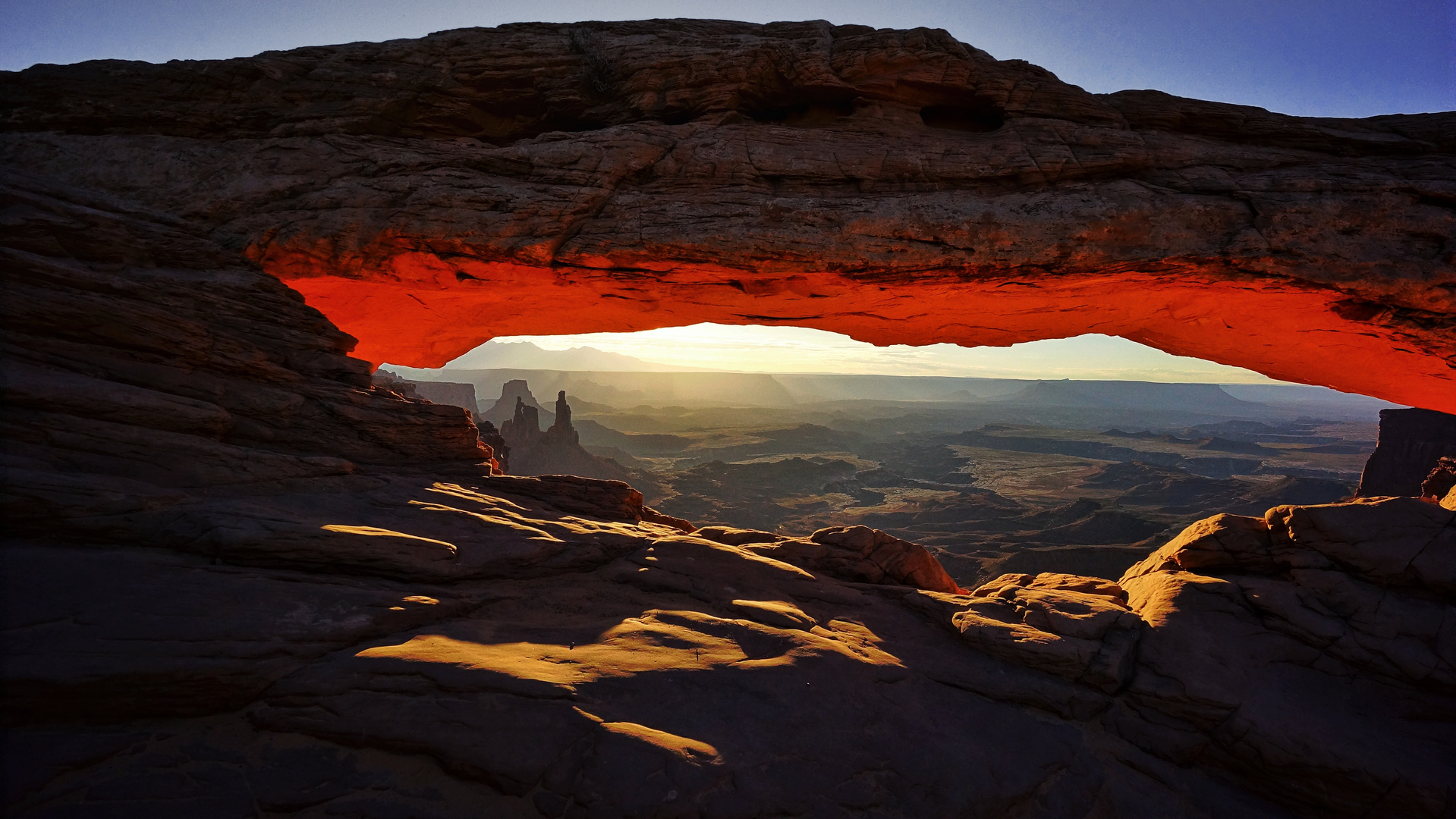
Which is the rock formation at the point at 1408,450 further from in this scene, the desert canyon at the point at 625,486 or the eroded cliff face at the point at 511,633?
the eroded cliff face at the point at 511,633

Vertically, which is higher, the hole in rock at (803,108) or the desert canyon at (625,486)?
the hole in rock at (803,108)

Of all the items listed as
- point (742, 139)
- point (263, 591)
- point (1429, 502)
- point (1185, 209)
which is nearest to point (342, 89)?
point (742, 139)

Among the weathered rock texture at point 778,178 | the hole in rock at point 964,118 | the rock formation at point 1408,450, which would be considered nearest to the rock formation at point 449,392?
the weathered rock texture at point 778,178

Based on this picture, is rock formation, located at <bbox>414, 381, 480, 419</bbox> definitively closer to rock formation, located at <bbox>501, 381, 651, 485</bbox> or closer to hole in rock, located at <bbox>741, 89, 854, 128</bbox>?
rock formation, located at <bbox>501, 381, 651, 485</bbox>

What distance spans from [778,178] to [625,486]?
25.0 ft

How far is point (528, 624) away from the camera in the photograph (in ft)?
25.2

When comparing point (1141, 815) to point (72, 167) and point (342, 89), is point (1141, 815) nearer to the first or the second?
point (342, 89)

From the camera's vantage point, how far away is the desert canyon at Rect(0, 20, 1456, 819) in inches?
223

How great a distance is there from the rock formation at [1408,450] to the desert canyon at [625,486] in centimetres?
4931

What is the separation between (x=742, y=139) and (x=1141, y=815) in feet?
42.0

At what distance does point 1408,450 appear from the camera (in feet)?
146

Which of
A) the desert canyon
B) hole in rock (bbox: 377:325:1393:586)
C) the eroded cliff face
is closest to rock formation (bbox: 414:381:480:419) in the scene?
hole in rock (bbox: 377:325:1393:586)

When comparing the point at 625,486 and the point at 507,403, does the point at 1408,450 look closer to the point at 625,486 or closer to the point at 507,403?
the point at 625,486

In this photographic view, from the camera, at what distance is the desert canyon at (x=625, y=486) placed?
18.5 ft
